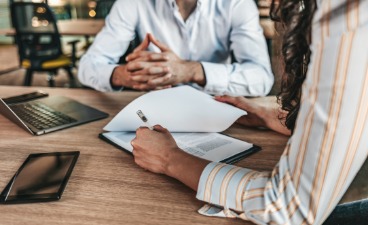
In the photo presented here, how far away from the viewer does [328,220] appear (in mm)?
594

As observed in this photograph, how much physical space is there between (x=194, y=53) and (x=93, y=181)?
3.51 ft

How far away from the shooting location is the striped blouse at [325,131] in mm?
448

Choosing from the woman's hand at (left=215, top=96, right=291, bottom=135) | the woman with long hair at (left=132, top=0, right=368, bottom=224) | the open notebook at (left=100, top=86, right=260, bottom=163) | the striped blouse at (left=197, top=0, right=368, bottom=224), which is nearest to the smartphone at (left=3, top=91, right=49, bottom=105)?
the open notebook at (left=100, top=86, right=260, bottom=163)

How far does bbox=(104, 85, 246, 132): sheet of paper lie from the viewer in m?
0.92

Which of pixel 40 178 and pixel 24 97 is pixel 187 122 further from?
pixel 24 97

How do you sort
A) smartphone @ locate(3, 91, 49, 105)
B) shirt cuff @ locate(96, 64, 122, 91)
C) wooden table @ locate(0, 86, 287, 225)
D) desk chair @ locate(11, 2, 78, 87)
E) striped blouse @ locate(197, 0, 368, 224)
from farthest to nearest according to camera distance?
desk chair @ locate(11, 2, 78, 87)
shirt cuff @ locate(96, 64, 122, 91)
smartphone @ locate(3, 91, 49, 105)
wooden table @ locate(0, 86, 287, 225)
striped blouse @ locate(197, 0, 368, 224)

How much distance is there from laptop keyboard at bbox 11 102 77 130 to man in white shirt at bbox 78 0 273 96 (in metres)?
0.33

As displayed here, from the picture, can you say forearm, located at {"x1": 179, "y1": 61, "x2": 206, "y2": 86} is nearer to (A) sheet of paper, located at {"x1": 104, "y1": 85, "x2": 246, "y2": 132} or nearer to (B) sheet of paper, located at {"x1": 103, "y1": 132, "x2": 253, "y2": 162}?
(A) sheet of paper, located at {"x1": 104, "y1": 85, "x2": 246, "y2": 132}

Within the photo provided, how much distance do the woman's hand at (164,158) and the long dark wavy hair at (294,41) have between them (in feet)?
0.87

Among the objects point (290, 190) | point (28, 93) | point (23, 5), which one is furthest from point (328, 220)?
point (23, 5)

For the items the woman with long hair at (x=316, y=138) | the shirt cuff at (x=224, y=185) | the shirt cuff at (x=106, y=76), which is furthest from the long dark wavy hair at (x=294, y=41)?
the shirt cuff at (x=106, y=76)

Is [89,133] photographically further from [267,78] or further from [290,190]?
[267,78]

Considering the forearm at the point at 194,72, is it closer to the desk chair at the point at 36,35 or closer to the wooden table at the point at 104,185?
the wooden table at the point at 104,185

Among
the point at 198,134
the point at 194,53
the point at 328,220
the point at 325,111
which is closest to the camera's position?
the point at 325,111
